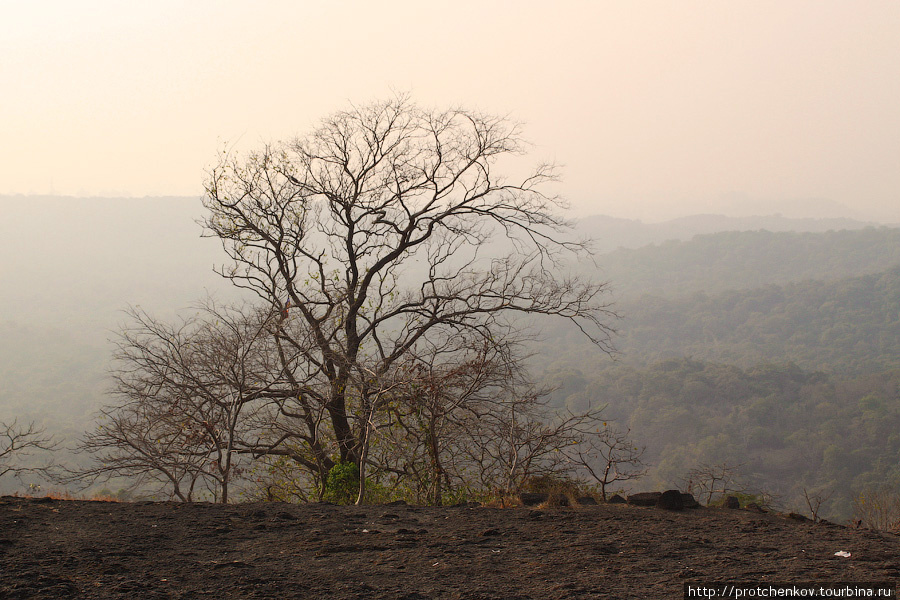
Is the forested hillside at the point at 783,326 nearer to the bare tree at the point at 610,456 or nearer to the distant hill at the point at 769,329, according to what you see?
the distant hill at the point at 769,329

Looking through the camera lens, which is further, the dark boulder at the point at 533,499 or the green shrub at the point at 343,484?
the green shrub at the point at 343,484

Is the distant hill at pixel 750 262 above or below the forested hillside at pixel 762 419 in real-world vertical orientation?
above

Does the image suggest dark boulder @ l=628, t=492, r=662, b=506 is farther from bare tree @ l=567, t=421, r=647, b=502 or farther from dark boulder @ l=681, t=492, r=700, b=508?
bare tree @ l=567, t=421, r=647, b=502

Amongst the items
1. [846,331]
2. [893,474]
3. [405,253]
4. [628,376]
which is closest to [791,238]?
[846,331]

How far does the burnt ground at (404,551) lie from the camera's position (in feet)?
12.3

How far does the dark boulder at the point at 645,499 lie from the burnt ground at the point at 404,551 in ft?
0.95

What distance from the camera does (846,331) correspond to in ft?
359

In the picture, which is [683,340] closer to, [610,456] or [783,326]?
[783,326]

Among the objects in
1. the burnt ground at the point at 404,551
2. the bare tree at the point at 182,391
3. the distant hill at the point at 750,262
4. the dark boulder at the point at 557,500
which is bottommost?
the dark boulder at the point at 557,500

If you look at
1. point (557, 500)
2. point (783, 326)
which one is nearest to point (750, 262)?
point (783, 326)

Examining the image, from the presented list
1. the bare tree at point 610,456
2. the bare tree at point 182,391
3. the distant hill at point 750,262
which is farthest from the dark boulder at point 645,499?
the distant hill at point 750,262

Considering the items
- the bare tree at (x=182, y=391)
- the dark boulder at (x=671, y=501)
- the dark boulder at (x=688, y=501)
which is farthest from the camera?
the bare tree at (x=182, y=391)

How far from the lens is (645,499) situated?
21.6ft

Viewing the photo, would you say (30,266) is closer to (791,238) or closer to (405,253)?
(405,253)
